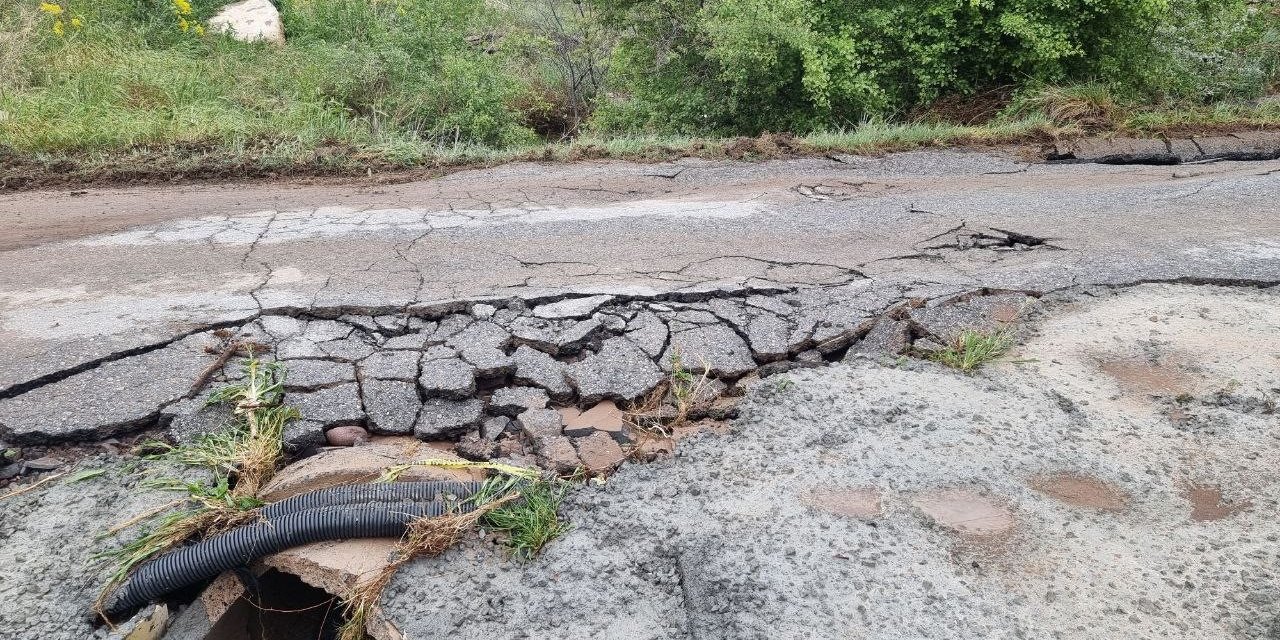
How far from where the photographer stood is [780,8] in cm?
766

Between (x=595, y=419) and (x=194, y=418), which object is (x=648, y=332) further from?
(x=194, y=418)

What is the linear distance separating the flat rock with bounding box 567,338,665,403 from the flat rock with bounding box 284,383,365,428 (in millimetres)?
938

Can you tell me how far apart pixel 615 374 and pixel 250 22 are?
9381 millimetres

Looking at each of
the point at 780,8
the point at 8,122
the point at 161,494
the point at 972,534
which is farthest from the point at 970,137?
the point at 8,122

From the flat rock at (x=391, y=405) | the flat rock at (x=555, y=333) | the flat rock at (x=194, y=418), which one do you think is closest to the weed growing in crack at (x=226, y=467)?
the flat rock at (x=194, y=418)

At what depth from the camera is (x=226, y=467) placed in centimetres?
305

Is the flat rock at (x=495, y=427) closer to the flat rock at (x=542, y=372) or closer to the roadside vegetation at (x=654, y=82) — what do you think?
the flat rock at (x=542, y=372)

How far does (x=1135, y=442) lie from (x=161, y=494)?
3789 millimetres

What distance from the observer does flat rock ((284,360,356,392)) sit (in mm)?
3456

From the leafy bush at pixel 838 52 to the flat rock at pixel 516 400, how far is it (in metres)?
5.29

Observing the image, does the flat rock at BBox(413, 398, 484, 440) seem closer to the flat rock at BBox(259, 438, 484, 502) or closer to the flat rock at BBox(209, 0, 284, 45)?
the flat rock at BBox(259, 438, 484, 502)

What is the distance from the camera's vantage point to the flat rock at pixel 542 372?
11.7 ft

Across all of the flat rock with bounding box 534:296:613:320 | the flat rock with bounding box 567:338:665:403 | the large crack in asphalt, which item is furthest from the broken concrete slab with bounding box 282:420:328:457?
the flat rock with bounding box 534:296:613:320

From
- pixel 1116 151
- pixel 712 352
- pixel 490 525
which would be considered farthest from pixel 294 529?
pixel 1116 151
